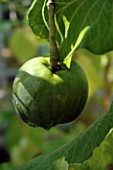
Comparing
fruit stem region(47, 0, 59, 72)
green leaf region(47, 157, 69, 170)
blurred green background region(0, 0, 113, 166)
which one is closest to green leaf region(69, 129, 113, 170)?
green leaf region(47, 157, 69, 170)

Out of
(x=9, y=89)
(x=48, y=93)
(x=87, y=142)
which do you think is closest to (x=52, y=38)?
(x=48, y=93)

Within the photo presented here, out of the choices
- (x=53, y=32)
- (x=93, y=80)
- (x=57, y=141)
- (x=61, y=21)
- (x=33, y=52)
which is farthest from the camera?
(x=33, y=52)

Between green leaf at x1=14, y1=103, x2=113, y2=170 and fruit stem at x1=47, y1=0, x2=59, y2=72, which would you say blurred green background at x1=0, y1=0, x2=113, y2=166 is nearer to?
green leaf at x1=14, y1=103, x2=113, y2=170

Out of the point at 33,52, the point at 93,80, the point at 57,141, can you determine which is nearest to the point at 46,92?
the point at 57,141

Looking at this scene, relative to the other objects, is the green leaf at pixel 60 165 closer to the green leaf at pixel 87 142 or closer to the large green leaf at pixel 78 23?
the green leaf at pixel 87 142

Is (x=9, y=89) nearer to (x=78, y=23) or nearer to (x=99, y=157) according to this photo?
(x=78, y=23)

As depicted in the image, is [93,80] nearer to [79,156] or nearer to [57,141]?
[57,141]

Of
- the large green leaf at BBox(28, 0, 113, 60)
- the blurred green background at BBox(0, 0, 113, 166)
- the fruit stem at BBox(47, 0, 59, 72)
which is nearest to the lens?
the fruit stem at BBox(47, 0, 59, 72)
